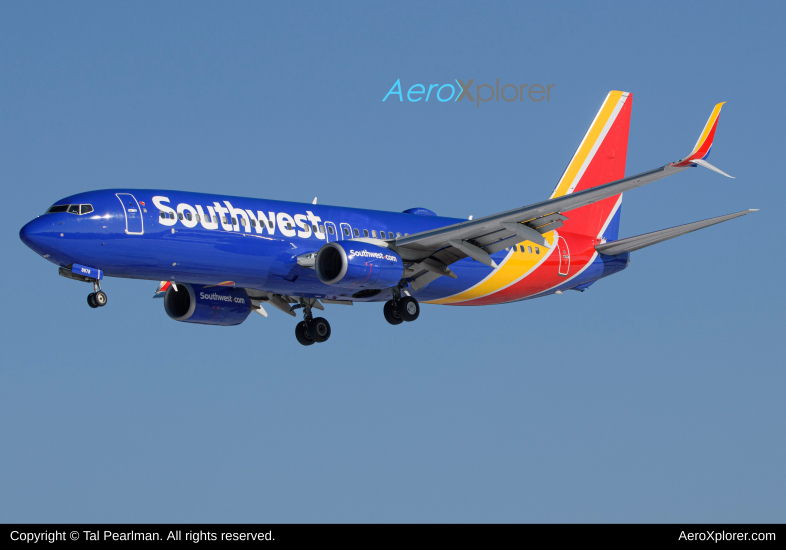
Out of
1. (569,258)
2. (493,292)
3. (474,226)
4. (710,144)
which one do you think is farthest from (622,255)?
(710,144)

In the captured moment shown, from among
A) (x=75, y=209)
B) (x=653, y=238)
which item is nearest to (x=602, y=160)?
(x=653, y=238)

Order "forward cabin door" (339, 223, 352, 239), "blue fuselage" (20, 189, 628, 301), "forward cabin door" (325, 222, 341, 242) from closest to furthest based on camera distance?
"blue fuselage" (20, 189, 628, 301) → "forward cabin door" (325, 222, 341, 242) → "forward cabin door" (339, 223, 352, 239)

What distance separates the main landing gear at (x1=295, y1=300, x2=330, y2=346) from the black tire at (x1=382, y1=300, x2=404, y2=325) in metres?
3.99

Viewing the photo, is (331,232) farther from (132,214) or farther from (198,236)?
(132,214)

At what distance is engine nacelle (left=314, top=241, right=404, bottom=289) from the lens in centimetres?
3741

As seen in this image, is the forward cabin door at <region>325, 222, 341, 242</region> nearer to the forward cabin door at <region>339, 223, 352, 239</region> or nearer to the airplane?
the airplane

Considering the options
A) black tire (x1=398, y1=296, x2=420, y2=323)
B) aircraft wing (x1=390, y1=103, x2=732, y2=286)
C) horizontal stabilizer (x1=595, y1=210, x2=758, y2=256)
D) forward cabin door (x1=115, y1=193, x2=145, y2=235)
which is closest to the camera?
aircraft wing (x1=390, y1=103, x2=732, y2=286)

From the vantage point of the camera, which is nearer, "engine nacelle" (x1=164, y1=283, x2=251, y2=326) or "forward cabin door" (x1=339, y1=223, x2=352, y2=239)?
"forward cabin door" (x1=339, y1=223, x2=352, y2=239)

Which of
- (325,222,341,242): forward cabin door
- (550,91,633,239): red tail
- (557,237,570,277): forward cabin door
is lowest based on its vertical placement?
(325,222,341,242): forward cabin door

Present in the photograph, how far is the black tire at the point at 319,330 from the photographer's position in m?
44.4

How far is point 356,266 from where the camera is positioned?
37.4m

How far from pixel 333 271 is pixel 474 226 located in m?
5.39

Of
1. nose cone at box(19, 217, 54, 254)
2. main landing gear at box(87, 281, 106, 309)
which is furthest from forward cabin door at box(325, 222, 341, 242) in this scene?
nose cone at box(19, 217, 54, 254)

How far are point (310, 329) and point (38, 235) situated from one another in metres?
13.5
